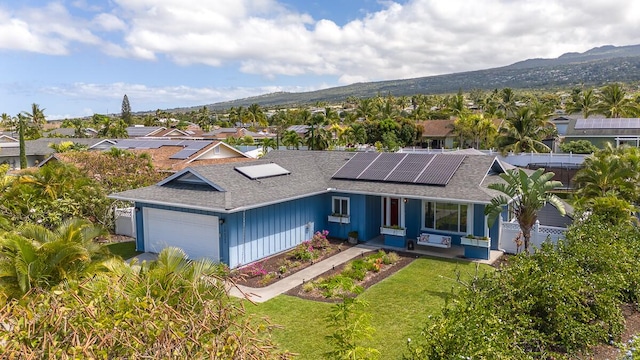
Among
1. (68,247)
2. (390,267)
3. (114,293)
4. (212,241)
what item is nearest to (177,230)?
(212,241)

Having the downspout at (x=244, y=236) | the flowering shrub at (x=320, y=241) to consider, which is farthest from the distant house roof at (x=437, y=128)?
the downspout at (x=244, y=236)

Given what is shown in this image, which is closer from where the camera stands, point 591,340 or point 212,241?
point 591,340

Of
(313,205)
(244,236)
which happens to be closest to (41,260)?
(244,236)

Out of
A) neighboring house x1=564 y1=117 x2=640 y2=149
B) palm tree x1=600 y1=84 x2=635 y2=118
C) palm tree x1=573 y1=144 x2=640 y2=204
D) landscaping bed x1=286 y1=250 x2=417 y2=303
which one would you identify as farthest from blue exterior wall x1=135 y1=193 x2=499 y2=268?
palm tree x1=600 y1=84 x2=635 y2=118

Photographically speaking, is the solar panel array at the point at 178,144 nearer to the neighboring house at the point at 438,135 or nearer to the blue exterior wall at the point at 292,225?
the blue exterior wall at the point at 292,225

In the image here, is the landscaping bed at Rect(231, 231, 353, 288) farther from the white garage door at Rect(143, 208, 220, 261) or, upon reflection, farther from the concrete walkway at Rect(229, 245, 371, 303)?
the white garage door at Rect(143, 208, 220, 261)

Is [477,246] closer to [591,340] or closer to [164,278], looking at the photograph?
[591,340]

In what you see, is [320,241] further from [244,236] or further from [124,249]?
→ [124,249]
